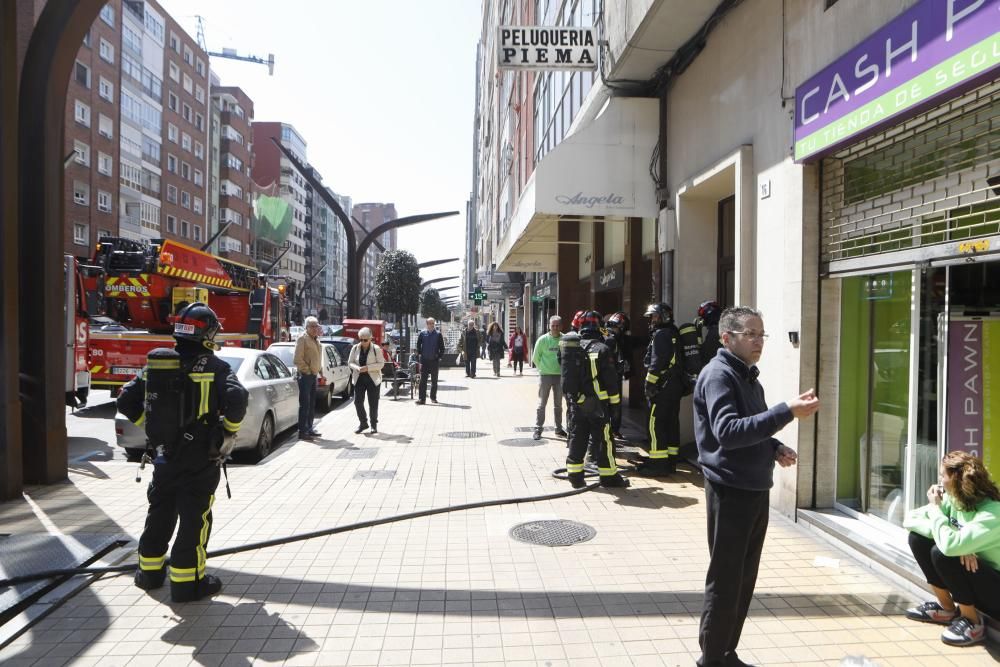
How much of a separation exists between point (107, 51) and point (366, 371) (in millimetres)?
45792

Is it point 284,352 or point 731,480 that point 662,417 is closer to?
point 731,480

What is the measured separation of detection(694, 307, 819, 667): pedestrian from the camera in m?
3.14

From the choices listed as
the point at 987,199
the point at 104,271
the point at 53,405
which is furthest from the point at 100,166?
the point at 987,199

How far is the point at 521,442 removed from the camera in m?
10.2

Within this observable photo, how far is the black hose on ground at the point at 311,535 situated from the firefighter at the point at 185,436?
1.46ft

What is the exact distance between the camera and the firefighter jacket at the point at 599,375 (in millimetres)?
7145

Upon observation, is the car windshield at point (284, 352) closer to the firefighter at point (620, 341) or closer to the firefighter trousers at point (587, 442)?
the firefighter at point (620, 341)

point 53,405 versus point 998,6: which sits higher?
point 998,6

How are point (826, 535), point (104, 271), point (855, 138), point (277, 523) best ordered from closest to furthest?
point (855, 138) → point (826, 535) → point (277, 523) → point (104, 271)

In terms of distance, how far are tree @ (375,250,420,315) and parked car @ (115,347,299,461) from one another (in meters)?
26.2

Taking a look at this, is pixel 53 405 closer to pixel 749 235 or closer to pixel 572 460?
pixel 572 460

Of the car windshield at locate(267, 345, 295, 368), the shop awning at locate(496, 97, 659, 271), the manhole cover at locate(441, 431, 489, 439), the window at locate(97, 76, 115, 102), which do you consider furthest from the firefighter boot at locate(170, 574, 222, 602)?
the window at locate(97, 76, 115, 102)

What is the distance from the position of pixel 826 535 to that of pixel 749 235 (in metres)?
3.00

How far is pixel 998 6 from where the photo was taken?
352 cm
